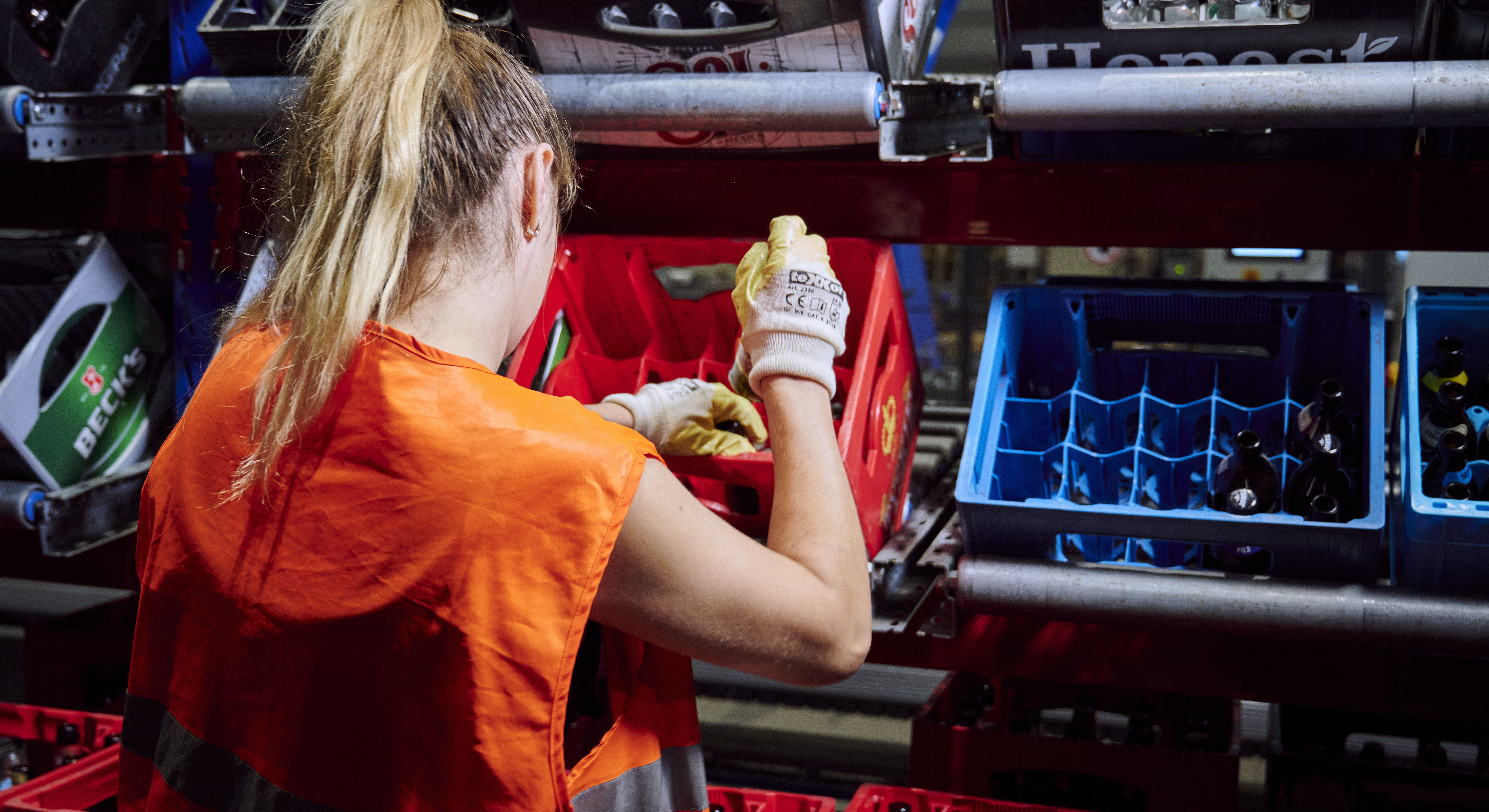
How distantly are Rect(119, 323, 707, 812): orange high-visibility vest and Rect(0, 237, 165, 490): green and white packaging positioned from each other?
1.27 meters

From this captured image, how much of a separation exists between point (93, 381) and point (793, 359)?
5.59ft

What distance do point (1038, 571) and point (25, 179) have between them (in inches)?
93.8

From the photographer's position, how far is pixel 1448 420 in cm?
167

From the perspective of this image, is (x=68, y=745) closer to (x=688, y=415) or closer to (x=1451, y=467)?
(x=688, y=415)

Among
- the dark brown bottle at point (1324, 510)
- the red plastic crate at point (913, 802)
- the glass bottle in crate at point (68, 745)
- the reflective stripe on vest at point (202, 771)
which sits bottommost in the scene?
the glass bottle in crate at point (68, 745)

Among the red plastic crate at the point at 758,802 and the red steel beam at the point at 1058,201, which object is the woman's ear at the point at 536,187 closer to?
the red steel beam at the point at 1058,201

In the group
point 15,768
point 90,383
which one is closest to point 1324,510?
point 90,383

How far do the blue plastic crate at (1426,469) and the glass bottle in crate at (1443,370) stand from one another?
0.01m

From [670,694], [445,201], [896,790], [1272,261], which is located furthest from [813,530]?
[1272,261]

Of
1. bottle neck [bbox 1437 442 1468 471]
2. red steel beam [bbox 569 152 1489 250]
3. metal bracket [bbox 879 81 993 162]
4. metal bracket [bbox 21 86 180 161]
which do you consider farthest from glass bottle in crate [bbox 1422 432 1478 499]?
metal bracket [bbox 21 86 180 161]

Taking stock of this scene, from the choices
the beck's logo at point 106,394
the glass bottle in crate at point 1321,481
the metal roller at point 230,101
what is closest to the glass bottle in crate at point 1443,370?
the glass bottle in crate at point 1321,481

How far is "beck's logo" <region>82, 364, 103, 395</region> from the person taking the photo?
2.31m

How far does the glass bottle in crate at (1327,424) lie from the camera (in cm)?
174

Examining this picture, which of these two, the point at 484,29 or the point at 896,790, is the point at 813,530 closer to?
the point at 896,790
